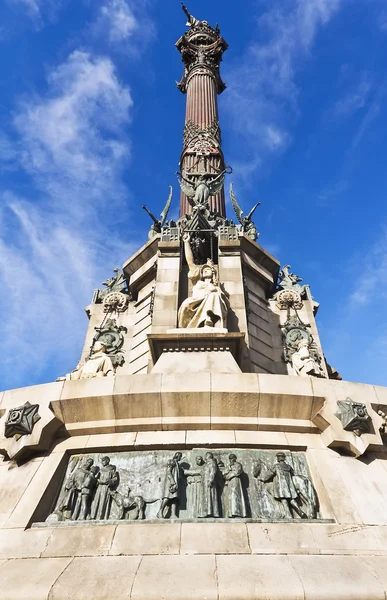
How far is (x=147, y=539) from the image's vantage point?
5.75 meters

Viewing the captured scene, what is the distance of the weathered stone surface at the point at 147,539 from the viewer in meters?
5.60

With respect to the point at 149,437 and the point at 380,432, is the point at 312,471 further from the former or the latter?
the point at 149,437

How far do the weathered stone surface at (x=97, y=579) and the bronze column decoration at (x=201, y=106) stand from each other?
1485cm

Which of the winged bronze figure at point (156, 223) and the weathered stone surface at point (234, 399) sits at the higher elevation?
the winged bronze figure at point (156, 223)

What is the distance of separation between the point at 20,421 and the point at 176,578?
3.71 metres

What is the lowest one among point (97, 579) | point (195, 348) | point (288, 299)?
point (97, 579)

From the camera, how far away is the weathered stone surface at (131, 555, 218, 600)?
470cm

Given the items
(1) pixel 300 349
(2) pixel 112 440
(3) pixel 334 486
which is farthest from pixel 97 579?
(1) pixel 300 349

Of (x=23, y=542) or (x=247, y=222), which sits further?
(x=247, y=222)

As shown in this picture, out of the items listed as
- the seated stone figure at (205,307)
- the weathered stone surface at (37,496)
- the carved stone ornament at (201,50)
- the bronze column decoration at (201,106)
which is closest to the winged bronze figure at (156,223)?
the bronze column decoration at (201,106)

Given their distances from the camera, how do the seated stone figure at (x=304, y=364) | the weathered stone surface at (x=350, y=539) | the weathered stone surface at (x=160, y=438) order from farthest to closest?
the seated stone figure at (x=304, y=364), the weathered stone surface at (x=160, y=438), the weathered stone surface at (x=350, y=539)

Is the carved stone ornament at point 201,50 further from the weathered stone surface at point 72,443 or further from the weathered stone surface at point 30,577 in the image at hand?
the weathered stone surface at point 30,577

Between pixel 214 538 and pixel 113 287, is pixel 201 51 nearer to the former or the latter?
pixel 113 287

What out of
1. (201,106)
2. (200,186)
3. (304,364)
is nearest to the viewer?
(304,364)
